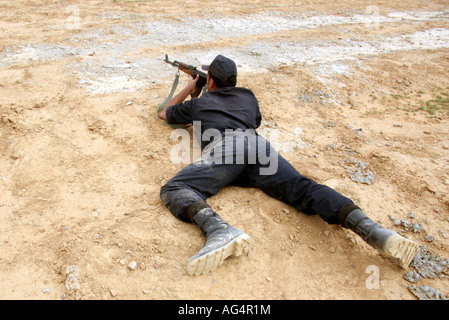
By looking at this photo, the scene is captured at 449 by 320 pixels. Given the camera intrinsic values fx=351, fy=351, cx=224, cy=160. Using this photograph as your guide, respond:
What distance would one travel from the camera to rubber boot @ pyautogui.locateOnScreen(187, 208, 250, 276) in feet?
6.86

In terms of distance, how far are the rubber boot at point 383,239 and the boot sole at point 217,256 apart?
71cm

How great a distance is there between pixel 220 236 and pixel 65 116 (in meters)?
2.33

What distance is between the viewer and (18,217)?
8.34 feet

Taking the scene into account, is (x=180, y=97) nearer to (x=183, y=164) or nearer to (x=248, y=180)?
(x=183, y=164)

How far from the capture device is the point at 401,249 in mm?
2152

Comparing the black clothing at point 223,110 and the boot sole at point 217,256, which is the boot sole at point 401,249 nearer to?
the boot sole at point 217,256

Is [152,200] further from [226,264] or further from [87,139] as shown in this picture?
[87,139]

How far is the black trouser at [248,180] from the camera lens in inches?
97.2

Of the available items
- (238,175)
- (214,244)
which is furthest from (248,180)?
(214,244)

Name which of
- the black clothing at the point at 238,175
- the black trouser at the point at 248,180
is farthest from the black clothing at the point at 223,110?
the black trouser at the point at 248,180

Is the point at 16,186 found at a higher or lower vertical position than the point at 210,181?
lower

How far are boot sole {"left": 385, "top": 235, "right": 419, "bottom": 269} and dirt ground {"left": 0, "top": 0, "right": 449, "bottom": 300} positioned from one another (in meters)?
0.14
